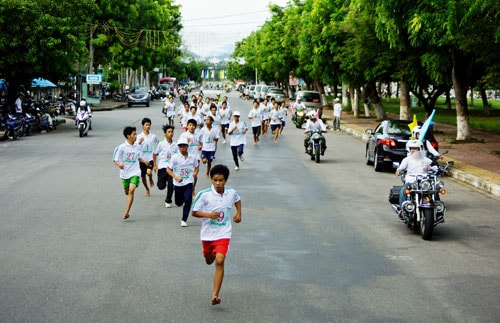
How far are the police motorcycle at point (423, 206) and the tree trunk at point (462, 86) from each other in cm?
1718

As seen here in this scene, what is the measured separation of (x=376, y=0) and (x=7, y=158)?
1163 cm

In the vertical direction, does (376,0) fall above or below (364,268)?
above

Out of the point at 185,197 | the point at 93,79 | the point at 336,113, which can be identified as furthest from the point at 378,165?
the point at 93,79

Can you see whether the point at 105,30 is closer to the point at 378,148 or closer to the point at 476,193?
the point at 378,148

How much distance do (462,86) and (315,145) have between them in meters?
8.61

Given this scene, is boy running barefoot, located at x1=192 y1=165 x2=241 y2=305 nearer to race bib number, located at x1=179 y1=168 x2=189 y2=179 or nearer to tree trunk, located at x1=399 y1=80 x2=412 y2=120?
race bib number, located at x1=179 y1=168 x2=189 y2=179

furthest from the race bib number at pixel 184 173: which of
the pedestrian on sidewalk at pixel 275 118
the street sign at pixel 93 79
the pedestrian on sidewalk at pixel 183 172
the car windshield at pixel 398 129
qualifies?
the street sign at pixel 93 79

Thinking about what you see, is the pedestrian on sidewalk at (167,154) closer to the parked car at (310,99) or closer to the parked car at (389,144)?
the parked car at (389,144)

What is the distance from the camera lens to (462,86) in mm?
28594

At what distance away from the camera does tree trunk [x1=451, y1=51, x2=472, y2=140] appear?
28297mm

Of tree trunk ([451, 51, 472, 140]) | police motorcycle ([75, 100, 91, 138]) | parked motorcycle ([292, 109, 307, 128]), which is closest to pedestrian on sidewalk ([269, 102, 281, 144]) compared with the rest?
tree trunk ([451, 51, 472, 140])

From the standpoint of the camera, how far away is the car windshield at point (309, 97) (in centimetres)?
4853

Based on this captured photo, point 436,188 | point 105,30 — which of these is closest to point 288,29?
point 105,30

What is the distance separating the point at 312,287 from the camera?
8.22 metres
